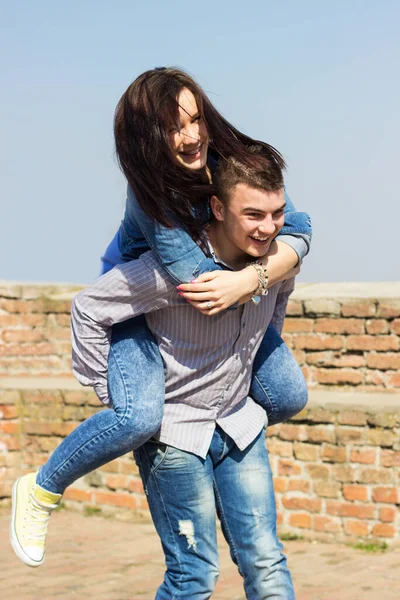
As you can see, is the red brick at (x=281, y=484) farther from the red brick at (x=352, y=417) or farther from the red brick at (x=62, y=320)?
the red brick at (x=62, y=320)

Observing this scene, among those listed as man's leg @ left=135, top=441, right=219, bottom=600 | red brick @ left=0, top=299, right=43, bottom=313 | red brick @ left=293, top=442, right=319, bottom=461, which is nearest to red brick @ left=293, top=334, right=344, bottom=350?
red brick @ left=293, top=442, right=319, bottom=461

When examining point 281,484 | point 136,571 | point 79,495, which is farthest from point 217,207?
point 79,495

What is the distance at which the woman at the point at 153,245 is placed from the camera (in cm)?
291

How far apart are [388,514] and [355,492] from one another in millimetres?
239

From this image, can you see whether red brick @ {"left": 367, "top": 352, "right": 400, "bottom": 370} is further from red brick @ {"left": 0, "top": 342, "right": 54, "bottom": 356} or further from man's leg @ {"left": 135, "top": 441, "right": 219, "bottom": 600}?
man's leg @ {"left": 135, "top": 441, "right": 219, "bottom": 600}

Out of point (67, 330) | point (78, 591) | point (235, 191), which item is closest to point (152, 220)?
point (235, 191)

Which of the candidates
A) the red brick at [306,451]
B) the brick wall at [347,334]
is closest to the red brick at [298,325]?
the brick wall at [347,334]

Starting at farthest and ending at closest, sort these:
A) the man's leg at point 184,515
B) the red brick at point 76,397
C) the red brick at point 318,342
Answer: the red brick at point 76,397, the red brick at point 318,342, the man's leg at point 184,515

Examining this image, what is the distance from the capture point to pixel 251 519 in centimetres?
316

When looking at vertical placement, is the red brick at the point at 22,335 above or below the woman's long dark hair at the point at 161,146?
below

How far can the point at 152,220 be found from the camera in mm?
2941

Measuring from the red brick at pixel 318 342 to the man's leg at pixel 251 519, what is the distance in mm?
3665

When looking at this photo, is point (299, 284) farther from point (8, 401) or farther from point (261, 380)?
point (261, 380)

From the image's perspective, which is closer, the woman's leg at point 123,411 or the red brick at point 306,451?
the woman's leg at point 123,411
